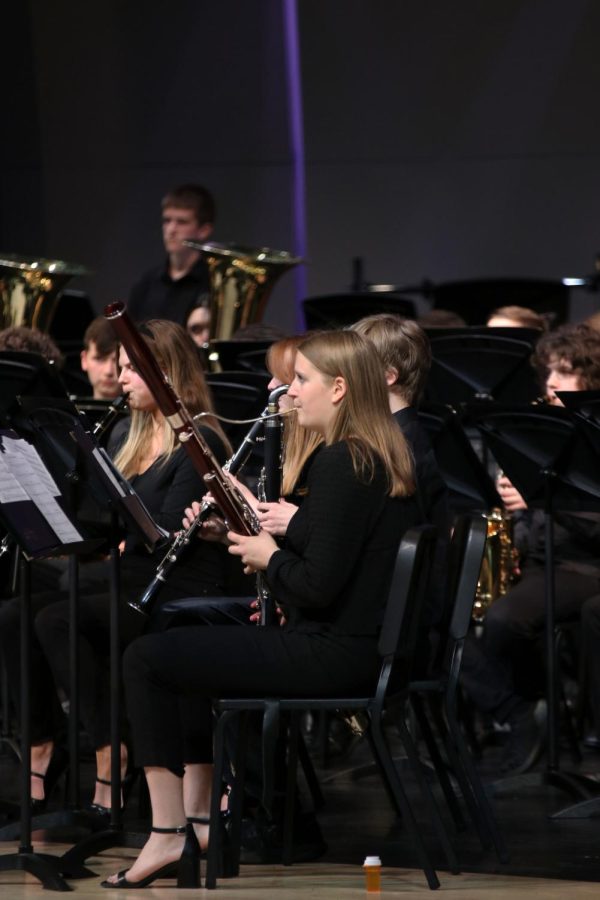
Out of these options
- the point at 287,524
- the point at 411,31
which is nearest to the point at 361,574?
the point at 287,524

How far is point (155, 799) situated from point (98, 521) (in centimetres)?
81

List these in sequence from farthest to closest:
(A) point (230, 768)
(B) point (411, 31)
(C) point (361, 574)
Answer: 1. (B) point (411, 31)
2. (A) point (230, 768)
3. (C) point (361, 574)

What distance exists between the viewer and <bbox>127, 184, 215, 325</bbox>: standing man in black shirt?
660 centimetres

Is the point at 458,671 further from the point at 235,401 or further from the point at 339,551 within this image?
the point at 235,401

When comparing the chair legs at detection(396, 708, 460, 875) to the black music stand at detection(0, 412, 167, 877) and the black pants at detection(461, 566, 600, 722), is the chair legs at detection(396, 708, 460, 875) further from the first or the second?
the black pants at detection(461, 566, 600, 722)

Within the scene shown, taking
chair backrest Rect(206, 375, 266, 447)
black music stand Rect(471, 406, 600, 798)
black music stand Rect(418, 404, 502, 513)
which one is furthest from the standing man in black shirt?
black music stand Rect(471, 406, 600, 798)

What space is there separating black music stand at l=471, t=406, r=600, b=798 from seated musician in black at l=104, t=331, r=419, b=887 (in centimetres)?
76

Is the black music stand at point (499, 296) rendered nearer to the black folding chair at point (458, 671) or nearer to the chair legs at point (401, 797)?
the black folding chair at point (458, 671)

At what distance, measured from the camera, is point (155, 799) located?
3.27 m

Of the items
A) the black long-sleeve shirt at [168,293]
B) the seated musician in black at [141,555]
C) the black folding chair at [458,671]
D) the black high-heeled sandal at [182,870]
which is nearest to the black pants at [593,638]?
the black folding chair at [458,671]

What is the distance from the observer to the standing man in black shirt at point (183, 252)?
660 cm

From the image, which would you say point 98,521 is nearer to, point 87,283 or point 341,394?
point 341,394

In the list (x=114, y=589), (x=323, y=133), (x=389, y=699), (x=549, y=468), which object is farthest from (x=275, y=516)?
(x=323, y=133)

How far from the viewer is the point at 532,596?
4.54m
